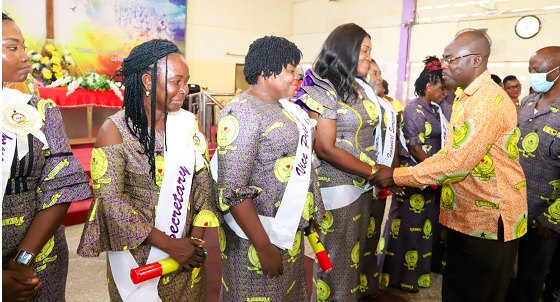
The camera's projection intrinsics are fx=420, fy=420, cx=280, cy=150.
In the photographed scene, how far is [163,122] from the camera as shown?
4.72 ft

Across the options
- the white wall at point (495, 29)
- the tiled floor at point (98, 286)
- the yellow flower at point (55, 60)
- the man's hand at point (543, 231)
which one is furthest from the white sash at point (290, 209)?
the white wall at point (495, 29)

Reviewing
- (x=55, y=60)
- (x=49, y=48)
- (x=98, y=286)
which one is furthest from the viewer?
(x=49, y=48)

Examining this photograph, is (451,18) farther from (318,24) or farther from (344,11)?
(318,24)

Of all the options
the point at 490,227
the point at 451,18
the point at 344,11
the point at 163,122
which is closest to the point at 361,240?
the point at 490,227

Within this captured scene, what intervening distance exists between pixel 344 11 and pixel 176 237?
875 cm

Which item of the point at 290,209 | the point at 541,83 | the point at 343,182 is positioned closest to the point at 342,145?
the point at 343,182

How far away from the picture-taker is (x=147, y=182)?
1.36 m

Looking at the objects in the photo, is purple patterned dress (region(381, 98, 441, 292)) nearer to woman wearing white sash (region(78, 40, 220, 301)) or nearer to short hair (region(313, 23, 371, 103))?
short hair (region(313, 23, 371, 103))

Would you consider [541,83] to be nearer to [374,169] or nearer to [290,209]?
[374,169]

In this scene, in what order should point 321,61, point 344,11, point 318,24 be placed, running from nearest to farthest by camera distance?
point 321,61 < point 344,11 < point 318,24

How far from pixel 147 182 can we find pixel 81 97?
5078 millimetres

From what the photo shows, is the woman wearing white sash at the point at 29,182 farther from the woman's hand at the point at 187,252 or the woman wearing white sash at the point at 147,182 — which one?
the woman's hand at the point at 187,252

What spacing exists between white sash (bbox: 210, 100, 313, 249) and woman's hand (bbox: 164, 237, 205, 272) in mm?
174

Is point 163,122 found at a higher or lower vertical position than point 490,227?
higher
